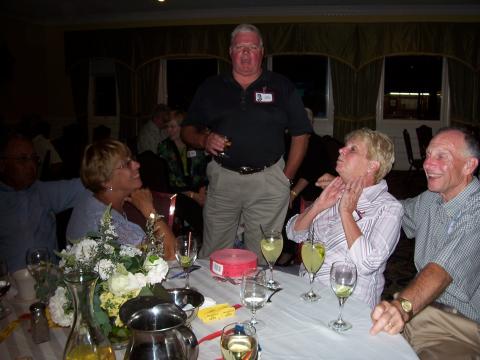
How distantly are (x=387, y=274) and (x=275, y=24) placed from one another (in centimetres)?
564

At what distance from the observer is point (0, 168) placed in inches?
93.6

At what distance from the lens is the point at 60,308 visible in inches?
47.9

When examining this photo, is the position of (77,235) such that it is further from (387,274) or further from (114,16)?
(114,16)

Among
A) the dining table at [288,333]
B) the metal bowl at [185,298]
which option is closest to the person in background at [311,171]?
the dining table at [288,333]

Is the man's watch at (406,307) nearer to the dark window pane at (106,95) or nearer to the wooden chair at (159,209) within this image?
the wooden chair at (159,209)

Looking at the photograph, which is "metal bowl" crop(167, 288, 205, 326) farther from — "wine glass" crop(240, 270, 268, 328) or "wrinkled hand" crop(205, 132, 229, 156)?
"wrinkled hand" crop(205, 132, 229, 156)

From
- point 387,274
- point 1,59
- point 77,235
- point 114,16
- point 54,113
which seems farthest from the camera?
point 54,113

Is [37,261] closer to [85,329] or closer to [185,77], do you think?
[85,329]

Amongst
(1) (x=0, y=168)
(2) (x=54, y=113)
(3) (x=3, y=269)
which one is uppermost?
(2) (x=54, y=113)

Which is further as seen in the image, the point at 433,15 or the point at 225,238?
the point at 433,15

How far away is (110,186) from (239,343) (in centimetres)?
124

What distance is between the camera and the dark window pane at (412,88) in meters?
8.55

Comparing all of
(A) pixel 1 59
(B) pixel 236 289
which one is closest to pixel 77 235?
(B) pixel 236 289

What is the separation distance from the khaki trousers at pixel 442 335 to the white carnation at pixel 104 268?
3.93 ft
